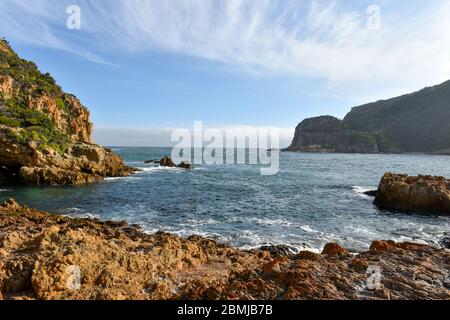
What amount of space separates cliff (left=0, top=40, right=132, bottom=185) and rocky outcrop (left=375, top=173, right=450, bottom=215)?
1630 inches

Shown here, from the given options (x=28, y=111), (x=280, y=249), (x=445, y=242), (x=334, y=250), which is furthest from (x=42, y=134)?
(x=445, y=242)

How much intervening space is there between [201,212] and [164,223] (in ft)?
15.9

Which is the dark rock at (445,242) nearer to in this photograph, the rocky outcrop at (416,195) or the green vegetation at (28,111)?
the rocky outcrop at (416,195)

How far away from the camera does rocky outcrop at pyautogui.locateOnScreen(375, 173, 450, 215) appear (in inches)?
1215

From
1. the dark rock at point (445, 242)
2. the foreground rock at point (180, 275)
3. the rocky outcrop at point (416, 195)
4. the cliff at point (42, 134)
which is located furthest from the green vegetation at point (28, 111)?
the dark rock at point (445, 242)

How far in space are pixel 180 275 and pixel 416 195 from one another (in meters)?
30.6

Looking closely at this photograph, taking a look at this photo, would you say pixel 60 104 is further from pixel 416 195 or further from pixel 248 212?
pixel 416 195

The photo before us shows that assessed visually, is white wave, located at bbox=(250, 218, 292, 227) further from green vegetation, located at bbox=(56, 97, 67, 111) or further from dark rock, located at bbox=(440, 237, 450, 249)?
green vegetation, located at bbox=(56, 97, 67, 111)

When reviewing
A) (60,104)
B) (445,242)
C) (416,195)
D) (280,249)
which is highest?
(60,104)

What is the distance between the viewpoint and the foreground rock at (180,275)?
8.12m

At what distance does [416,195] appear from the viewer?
31984mm

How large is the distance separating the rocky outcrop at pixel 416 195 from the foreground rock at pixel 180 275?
23.0 m
